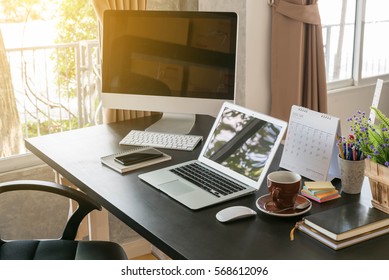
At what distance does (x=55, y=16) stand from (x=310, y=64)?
4.61 feet

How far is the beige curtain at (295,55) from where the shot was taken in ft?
10.1

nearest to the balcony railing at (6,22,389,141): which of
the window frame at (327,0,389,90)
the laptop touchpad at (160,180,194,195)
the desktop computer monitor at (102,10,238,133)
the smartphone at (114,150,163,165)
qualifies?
the desktop computer monitor at (102,10,238,133)

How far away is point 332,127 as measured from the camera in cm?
180

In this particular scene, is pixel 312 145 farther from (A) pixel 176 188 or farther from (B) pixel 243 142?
(A) pixel 176 188

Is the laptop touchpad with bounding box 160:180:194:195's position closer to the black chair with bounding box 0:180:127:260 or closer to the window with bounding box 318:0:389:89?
the black chair with bounding box 0:180:127:260

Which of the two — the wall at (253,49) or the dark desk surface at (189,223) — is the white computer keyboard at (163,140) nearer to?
the dark desk surface at (189,223)

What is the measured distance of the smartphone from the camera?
6.80ft

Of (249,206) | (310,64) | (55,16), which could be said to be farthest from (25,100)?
(249,206)

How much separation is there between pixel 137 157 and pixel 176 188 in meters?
0.31

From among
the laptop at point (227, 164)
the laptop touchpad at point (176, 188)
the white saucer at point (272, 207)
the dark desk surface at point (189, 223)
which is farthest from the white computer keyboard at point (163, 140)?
the white saucer at point (272, 207)

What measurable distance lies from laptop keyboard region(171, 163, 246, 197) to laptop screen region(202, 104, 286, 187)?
4 cm

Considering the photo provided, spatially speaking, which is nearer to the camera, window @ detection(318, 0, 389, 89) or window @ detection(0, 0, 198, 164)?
window @ detection(0, 0, 198, 164)

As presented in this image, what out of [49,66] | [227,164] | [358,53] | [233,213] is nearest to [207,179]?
[227,164]
